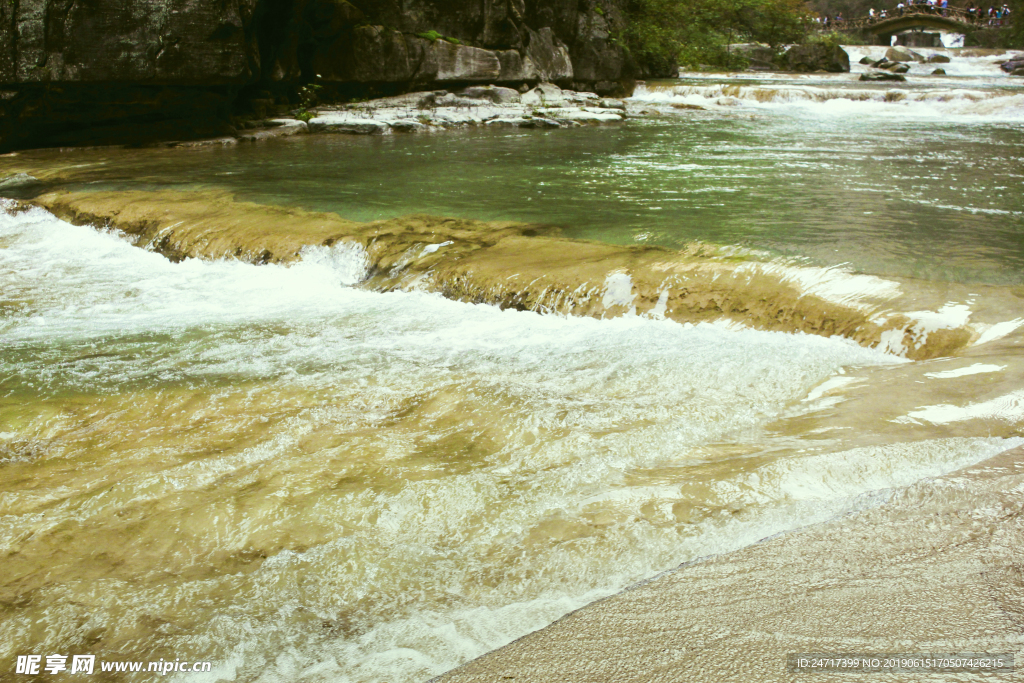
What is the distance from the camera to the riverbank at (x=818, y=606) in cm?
163

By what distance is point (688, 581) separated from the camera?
2012 millimetres

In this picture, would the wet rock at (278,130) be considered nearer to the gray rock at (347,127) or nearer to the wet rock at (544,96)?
the gray rock at (347,127)

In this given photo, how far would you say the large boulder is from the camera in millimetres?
30188

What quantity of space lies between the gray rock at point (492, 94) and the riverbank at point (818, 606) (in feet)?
56.7

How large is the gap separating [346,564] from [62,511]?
110 cm

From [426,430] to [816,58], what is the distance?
3280cm

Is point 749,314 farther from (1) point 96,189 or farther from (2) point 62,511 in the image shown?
(1) point 96,189

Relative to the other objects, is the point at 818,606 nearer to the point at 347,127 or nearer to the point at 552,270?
the point at 552,270

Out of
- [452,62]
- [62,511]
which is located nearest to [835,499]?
[62,511]

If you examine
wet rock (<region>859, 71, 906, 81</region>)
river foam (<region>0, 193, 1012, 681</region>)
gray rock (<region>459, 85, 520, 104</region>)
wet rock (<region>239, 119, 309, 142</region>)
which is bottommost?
river foam (<region>0, 193, 1012, 681</region>)

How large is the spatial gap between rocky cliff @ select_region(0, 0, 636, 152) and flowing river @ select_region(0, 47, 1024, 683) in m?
6.29

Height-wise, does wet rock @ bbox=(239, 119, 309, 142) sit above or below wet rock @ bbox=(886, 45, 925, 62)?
below

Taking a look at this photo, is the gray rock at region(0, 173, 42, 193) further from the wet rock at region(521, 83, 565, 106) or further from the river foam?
the wet rock at region(521, 83, 565, 106)

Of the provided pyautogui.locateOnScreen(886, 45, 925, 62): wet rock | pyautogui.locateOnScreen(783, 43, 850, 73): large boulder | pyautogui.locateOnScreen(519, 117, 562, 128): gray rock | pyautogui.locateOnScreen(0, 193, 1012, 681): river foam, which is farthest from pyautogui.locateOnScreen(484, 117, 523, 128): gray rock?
pyautogui.locateOnScreen(886, 45, 925, 62): wet rock
